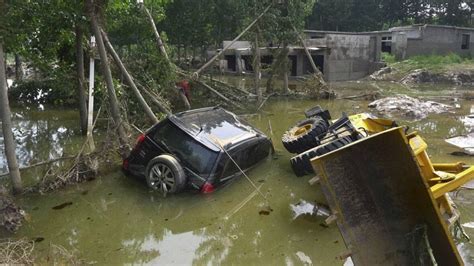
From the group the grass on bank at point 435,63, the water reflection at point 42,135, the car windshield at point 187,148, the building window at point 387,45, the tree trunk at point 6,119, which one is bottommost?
the grass on bank at point 435,63

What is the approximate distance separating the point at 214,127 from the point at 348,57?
80.7 feet

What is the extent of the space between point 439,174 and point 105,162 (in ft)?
20.5

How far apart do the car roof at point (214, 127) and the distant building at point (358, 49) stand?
19.5 meters

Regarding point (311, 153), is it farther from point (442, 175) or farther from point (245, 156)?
point (442, 175)

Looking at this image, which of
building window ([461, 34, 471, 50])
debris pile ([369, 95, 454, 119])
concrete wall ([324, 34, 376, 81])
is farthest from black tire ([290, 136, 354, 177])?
building window ([461, 34, 471, 50])

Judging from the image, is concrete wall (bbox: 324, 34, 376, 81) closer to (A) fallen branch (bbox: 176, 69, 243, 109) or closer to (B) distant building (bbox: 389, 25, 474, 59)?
(B) distant building (bbox: 389, 25, 474, 59)

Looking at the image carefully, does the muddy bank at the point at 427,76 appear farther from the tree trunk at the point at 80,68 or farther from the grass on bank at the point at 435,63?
the tree trunk at the point at 80,68

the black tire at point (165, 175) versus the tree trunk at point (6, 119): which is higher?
the tree trunk at point (6, 119)

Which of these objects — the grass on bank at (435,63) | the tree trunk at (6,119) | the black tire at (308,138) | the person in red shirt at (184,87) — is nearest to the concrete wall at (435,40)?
the grass on bank at (435,63)

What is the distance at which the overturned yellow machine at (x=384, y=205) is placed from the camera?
14.4 ft

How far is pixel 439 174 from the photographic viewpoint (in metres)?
5.63

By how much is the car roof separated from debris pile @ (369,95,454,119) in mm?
8627

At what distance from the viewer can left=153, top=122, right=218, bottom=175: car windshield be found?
734cm

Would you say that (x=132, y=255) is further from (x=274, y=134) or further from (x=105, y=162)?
(x=274, y=134)
